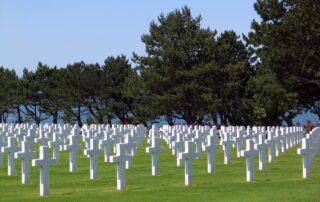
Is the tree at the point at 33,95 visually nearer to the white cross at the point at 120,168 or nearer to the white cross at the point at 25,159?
the white cross at the point at 25,159

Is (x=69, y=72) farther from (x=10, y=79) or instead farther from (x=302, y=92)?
(x=302, y=92)

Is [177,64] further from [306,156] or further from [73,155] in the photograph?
[306,156]

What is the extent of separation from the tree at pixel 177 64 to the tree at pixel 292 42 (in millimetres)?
A: 7261

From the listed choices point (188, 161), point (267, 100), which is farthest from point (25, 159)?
point (267, 100)

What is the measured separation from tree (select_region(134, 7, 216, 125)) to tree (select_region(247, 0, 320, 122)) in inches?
286

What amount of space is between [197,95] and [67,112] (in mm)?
14222

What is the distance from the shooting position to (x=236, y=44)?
51.8 m

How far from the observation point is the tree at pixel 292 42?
30.8 metres

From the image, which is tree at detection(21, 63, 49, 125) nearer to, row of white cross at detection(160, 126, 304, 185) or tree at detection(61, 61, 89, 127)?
tree at detection(61, 61, 89, 127)

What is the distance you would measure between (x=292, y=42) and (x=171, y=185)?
20.8m

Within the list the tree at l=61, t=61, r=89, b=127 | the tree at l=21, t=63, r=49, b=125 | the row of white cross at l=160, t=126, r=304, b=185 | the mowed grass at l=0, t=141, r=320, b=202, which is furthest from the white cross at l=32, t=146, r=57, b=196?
the tree at l=21, t=63, r=49, b=125

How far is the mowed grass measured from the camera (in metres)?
11.1

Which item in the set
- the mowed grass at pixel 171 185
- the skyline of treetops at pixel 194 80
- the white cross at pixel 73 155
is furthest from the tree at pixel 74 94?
the white cross at pixel 73 155

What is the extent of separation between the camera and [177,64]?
1860 inches
